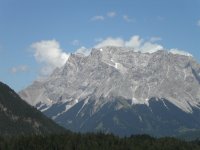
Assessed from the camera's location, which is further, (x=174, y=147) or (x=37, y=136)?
(x=174, y=147)

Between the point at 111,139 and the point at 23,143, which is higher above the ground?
the point at 111,139

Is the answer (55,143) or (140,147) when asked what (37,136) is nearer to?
(55,143)

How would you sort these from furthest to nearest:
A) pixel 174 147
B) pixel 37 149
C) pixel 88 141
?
pixel 174 147, pixel 88 141, pixel 37 149

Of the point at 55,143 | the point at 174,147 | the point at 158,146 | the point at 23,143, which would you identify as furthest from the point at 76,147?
Result: the point at 174,147

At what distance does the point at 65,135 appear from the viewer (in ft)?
585

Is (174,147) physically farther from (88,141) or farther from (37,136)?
(37,136)

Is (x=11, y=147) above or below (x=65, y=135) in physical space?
below

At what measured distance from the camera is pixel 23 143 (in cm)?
16175

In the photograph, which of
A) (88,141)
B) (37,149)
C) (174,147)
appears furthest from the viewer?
(174,147)

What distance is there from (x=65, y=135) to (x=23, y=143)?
20.8 m

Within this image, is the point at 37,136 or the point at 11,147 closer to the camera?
the point at 11,147

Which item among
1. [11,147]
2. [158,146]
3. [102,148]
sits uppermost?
[158,146]

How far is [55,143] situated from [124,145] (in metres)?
26.8

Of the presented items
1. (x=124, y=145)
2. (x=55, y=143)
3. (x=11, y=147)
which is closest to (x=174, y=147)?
(x=124, y=145)
